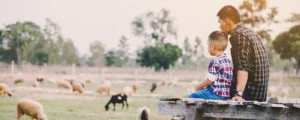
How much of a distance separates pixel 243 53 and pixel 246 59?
0.16 ft

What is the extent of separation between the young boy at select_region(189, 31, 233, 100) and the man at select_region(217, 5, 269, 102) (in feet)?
0.24

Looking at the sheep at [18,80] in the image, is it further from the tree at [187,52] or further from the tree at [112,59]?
the tree at [187,52]

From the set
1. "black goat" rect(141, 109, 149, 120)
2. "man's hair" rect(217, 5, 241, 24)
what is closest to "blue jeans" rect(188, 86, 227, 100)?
"man's hair" rect(217, 5, 241, 24)

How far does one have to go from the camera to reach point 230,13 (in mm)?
3742

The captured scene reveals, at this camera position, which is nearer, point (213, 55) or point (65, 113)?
point (213, 55)

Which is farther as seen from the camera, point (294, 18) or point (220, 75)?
point (294, 18)

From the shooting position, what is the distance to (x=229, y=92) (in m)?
3.66

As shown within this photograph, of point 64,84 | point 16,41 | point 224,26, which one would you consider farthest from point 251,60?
point 64,84

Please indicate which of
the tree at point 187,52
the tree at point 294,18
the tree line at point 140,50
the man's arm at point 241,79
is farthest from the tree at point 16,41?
the tree at point 187,52

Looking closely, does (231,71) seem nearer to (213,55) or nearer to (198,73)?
(213,55)

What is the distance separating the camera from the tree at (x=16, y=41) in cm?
1390

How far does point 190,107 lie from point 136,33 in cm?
4477

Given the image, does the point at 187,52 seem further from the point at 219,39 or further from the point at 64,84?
the point at 219,39

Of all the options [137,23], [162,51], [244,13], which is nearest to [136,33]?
[137,23]
